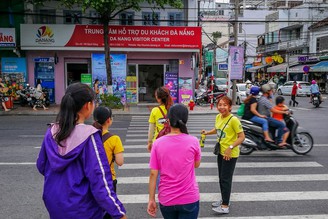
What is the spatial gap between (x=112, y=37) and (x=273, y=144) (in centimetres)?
1455

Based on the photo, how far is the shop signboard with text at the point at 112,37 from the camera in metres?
19.9

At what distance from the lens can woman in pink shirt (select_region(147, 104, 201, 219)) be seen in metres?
2.86

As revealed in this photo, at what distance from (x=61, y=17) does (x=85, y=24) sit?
6.17ft

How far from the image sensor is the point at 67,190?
2.18 m

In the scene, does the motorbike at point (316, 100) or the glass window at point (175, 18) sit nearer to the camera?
the motorbike at point (316, 100)

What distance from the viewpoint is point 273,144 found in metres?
7.86

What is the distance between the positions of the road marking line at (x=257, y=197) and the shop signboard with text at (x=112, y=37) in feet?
51.5

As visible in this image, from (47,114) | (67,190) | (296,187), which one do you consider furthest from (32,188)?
(47,114)

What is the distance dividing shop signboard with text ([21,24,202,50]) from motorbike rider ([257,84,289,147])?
42.6ft

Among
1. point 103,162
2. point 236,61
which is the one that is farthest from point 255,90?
point 236,61

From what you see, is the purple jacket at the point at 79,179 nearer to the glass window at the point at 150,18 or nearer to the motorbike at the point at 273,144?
the motorbike at the point at 273,144

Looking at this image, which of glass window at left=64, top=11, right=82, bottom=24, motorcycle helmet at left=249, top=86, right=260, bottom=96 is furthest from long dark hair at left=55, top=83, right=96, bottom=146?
glass window at left=64, top=11, right=82, bottom=24

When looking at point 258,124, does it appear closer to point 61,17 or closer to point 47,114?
point 47,114

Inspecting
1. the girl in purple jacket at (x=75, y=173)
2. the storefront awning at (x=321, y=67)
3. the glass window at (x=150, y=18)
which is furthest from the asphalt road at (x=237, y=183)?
the storefront awning at (x=321, y=67)
